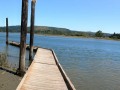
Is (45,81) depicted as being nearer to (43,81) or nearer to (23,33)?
(43,81)

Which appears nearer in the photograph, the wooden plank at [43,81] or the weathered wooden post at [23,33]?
the wooden plank at [43,81]

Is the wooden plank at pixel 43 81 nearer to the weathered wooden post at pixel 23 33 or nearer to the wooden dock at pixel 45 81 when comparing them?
the wooden dock at pixel 45 81

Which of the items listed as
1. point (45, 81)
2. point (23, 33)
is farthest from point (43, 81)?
point (23, 33)

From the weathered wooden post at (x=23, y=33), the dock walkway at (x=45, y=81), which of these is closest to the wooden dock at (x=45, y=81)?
the dock walkway at (x=45, y=81)

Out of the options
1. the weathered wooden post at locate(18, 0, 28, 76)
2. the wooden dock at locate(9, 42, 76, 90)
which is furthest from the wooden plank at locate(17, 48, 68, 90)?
the weathered wooden post at locate(18, 0, 28, 76)

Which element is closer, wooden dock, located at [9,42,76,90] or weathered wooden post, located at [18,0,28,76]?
wooden dock, located at [9,42,76,90]

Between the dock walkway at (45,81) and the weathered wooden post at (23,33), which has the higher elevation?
the weathered wooden post at (23,33)

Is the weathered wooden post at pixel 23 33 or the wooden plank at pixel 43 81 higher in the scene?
the weathered wooden post at pixel 23 33

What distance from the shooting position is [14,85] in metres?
14.4

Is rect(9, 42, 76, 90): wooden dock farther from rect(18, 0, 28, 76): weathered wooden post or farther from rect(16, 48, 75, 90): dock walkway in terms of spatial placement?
rect(18, 0, 28, 76): weathered wooden post

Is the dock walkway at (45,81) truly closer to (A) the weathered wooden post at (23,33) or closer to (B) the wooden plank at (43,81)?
(B) the wooden plank at (43,81)

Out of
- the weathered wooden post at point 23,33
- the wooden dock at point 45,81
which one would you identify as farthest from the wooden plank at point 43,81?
the weathered wooden post at point 23,33

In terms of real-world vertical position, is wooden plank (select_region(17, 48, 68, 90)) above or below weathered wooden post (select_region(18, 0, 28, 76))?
below

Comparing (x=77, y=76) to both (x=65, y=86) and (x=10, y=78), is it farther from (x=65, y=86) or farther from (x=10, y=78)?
(x=65, y=86)
